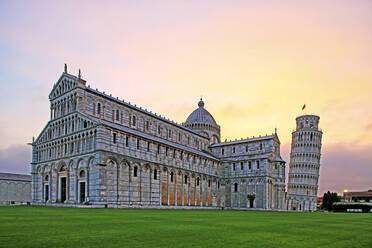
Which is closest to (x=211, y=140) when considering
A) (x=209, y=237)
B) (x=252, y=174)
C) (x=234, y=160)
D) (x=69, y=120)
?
(x=234, y=160)

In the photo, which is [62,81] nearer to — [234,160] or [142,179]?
[142,179]

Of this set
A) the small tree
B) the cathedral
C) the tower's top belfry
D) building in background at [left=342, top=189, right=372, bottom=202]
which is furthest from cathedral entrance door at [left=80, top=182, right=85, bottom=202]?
building in background at [left=342, top=189, right=372, bottom=202]

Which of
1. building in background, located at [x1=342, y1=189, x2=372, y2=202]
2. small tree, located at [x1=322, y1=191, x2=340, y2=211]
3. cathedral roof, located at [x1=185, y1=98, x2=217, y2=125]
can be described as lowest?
building in background, located at [x1=342, y1=189, x2=372, y2=202]

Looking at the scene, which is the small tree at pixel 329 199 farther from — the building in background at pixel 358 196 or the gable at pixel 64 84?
the gable at pixel 64 84

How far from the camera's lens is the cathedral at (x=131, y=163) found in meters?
48.7

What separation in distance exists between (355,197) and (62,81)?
518 ft

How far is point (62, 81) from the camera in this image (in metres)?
56.6

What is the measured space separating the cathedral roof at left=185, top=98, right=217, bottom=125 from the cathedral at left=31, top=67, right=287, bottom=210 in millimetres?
11822

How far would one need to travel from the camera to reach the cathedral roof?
9253 cm

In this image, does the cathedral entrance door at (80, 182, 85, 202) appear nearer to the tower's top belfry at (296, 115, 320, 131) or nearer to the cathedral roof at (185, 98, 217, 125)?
the cathedral roof at (185, 98, 217, 125)

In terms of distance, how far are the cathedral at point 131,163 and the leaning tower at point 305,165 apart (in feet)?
121

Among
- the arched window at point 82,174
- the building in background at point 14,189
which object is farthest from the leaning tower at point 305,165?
the arched window at point 82,174

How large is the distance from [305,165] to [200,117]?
42218 millimetres

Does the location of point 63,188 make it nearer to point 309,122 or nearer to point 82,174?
point 82,174
